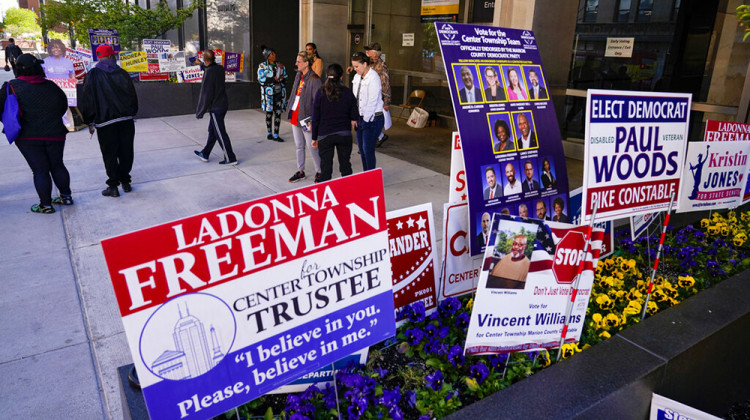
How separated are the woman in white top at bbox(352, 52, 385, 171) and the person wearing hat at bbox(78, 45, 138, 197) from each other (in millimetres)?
2925

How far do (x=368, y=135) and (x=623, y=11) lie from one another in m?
5.18

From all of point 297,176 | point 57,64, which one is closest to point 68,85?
point 57,64

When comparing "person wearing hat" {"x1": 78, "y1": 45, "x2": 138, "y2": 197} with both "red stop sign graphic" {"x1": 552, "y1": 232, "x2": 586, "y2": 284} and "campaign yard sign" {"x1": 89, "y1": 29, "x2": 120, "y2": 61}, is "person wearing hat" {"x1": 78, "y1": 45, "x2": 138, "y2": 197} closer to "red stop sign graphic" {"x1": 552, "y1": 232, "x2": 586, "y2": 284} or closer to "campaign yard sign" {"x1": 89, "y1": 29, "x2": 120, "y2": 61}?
"red stop sign graphic" {"x1": 552, "y1": 232, "x2": 586, "y2": 284}

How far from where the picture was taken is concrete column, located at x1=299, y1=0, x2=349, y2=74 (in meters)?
13.1

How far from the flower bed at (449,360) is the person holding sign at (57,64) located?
10489 millimetres

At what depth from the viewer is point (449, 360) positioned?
2.86 m

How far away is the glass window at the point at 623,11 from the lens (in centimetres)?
862

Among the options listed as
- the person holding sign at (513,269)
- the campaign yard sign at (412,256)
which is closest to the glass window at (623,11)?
the campaign yard sign at (412,256)

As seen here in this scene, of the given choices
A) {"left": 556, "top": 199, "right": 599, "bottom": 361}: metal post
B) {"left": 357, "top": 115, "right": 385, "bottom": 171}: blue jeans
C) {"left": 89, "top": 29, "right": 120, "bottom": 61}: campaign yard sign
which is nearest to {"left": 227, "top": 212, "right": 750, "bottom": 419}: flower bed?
{"left": 556, "top": 199, "right": 599, "bottom": 361}: metal post

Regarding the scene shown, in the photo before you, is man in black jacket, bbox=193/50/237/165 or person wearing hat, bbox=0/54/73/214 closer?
person wearing hat, bbox=0/54/73/214

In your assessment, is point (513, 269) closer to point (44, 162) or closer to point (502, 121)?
point (502, 121)

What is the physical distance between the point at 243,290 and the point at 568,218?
116 inches

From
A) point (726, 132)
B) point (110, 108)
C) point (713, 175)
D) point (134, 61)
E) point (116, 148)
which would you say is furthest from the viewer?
point (134, 61)

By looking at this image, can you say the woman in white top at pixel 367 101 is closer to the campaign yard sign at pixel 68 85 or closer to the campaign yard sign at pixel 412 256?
the campaign yard sign at pixel 412 256
